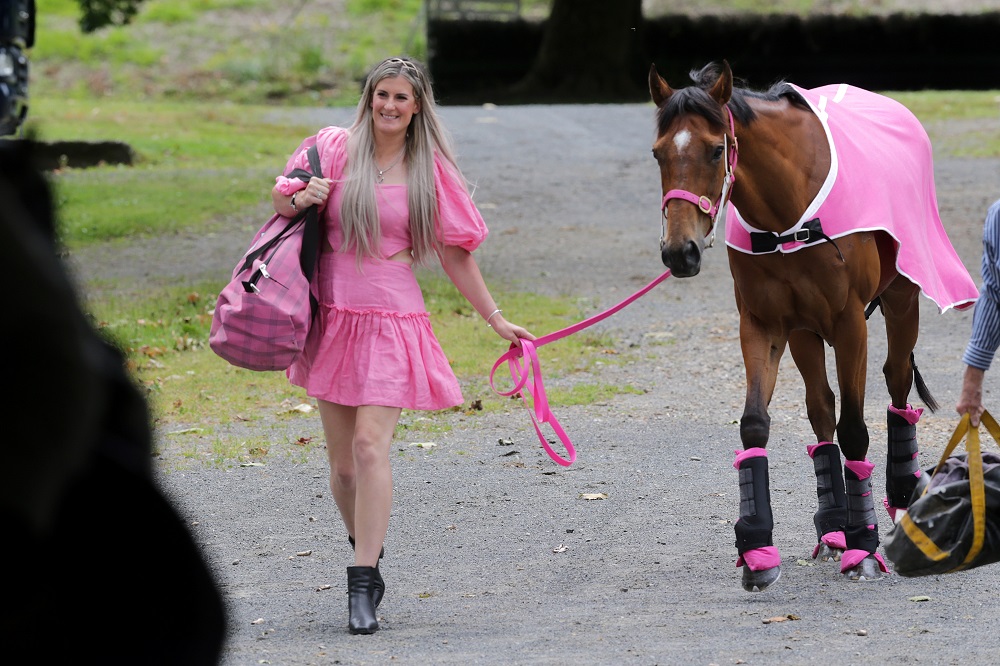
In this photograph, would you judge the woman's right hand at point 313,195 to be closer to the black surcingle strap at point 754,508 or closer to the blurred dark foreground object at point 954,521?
the black surcingle strap at point 754,508

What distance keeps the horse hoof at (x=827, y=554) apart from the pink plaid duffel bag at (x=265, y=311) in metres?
2.35

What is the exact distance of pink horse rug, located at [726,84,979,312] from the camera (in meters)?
5.32

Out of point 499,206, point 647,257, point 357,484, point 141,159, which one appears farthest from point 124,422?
point 141,159

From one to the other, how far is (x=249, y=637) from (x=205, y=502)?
1918 mm

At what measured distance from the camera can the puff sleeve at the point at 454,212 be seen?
5.01 metres

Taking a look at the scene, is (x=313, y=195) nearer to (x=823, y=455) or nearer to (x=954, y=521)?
(x=823, y=455)

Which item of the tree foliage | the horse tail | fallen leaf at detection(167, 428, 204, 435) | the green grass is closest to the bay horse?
the horse tail

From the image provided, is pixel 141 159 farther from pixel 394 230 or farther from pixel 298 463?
pixel 394 230

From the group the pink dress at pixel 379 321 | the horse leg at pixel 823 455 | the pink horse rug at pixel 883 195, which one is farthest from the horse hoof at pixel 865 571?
the pink dress at pixel 379 321

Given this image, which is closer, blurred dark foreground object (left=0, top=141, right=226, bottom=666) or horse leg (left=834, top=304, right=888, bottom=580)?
blurred dark foreground object (left=0, top=141, right=226, bottom=666)

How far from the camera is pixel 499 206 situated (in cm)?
1672

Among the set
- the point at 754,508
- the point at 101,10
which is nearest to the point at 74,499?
the point at 754,508

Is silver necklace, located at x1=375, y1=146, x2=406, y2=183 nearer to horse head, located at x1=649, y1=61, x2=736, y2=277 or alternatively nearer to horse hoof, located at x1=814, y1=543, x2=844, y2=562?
horse head, located at x1=649, y1=61, x2=736, y2=277

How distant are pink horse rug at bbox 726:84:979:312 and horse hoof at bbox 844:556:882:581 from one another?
113 centimetres
